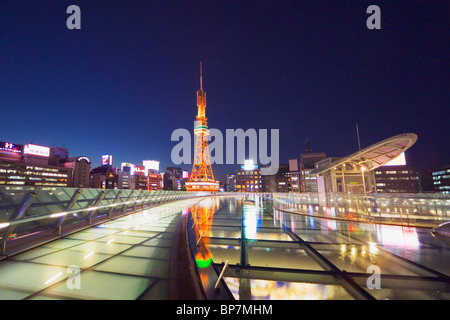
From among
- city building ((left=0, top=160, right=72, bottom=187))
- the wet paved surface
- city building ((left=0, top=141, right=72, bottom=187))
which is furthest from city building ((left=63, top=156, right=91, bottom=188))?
the wet paved surface

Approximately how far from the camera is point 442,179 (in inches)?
4796

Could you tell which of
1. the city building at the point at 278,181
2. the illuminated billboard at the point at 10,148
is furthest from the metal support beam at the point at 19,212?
the city building at the point at 278,181

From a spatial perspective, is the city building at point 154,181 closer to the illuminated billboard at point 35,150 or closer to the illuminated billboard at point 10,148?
the illuminated billboard at point 35,150

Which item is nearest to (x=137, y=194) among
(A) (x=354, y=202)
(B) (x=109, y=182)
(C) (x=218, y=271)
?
(C) (x=218, y=271)

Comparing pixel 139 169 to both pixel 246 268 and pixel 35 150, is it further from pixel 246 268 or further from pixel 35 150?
pixel 246 268

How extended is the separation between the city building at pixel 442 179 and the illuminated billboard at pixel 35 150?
22204 cm

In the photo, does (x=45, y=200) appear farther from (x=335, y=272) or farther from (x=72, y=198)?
(x=335, y=272)

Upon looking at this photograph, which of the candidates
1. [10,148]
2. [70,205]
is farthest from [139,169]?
[70,205]

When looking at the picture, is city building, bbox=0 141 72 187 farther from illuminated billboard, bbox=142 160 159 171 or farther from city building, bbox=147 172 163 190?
city building, bbox=147 172 163 190

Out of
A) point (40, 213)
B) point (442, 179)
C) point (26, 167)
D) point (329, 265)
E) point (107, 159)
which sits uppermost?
point (107, 159)

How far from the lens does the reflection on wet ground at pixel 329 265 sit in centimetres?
326

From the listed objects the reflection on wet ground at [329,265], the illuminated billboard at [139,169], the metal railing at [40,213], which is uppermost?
the illuminated billboard at [139,169]

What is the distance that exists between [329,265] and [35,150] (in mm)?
129111

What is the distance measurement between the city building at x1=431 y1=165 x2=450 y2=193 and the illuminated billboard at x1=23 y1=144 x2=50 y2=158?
222m
